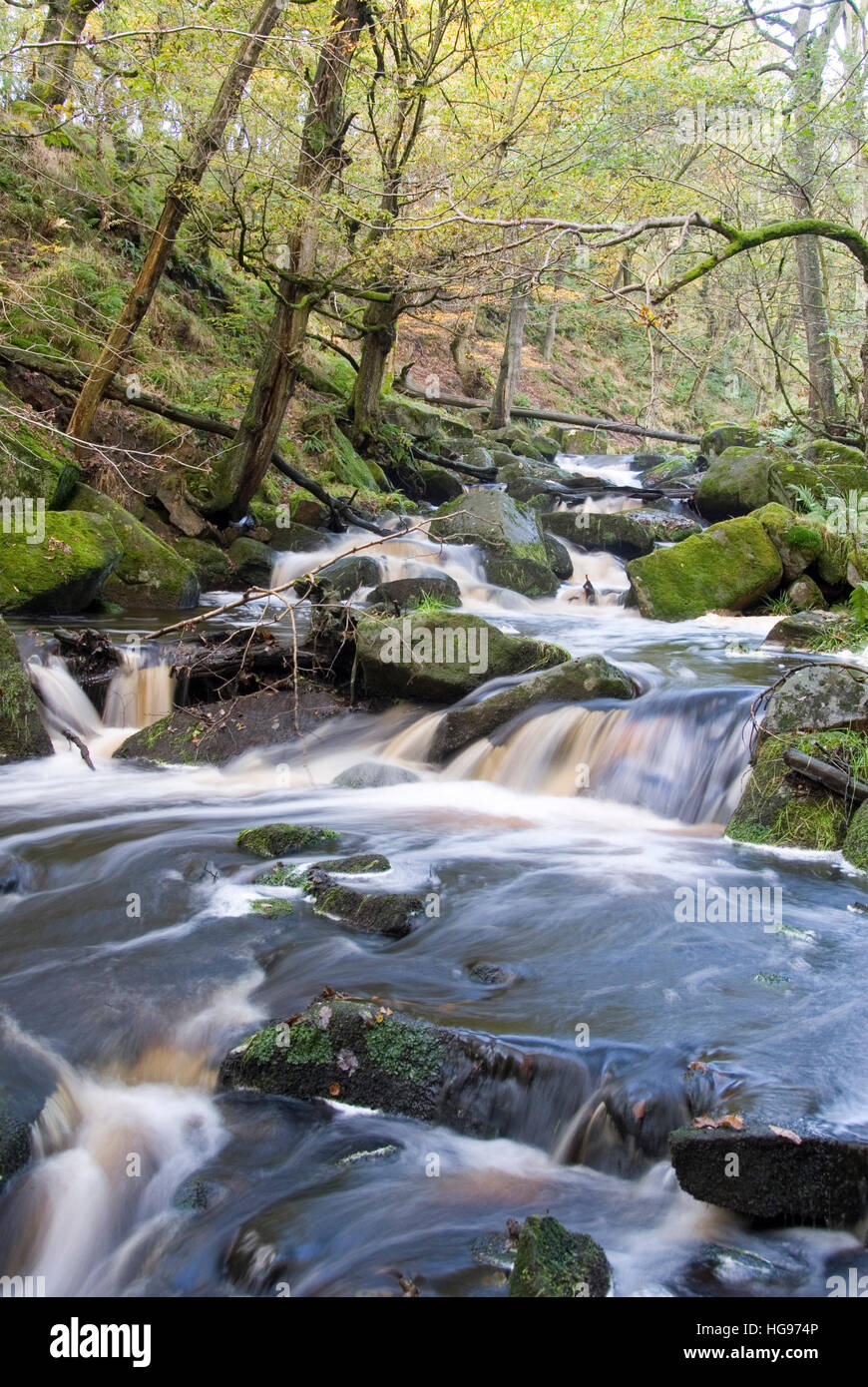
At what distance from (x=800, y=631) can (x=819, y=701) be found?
13.5 ft

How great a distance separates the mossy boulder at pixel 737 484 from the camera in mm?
15320

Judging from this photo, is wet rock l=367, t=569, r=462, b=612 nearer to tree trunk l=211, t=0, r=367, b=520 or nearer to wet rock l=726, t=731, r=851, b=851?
tree trunk l=211, t=0, r=367, b=520

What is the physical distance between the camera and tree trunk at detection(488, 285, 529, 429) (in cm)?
2334

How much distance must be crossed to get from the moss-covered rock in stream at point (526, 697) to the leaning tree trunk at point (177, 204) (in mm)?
6239

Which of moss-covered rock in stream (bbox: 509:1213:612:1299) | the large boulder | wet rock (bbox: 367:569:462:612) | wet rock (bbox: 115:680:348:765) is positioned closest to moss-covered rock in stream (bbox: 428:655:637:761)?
wet rock (bbox: 115:680:348:765)

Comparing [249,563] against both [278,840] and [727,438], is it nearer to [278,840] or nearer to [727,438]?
[278,840]

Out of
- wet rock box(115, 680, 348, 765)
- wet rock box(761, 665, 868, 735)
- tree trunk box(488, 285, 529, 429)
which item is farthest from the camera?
tree trunk box(488, 285, 529, 429)

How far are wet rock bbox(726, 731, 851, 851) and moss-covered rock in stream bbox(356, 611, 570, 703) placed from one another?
287cm

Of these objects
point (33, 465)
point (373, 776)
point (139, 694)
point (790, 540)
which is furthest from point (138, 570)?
point (790, 540)

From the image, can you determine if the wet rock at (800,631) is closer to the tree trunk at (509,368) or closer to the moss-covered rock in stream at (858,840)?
the moss-covered rock in stream at (858,840)

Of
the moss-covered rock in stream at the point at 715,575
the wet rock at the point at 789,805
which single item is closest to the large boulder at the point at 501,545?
the moss-covered rock in stream at the point at 715,575

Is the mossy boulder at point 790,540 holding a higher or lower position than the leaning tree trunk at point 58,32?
lower
